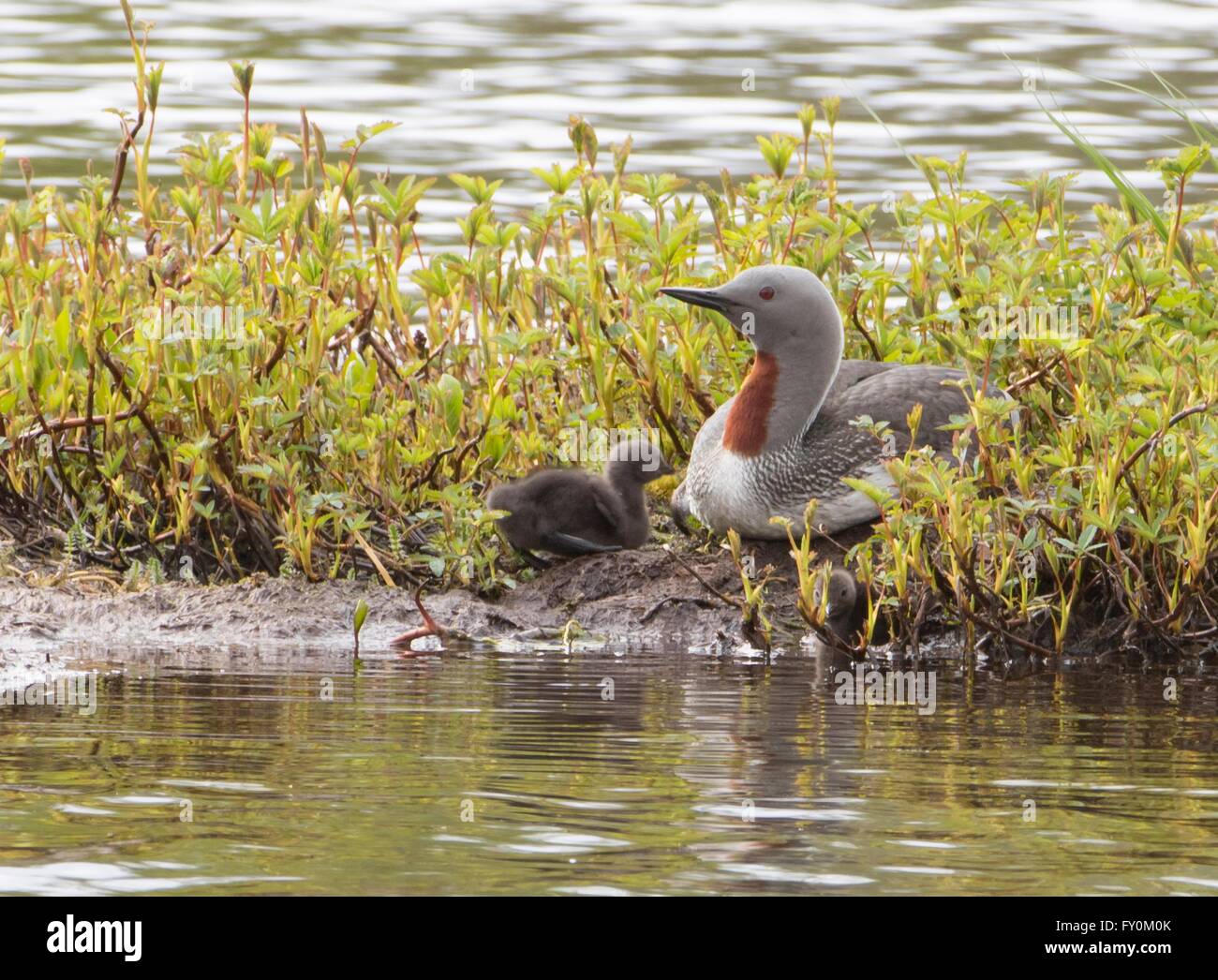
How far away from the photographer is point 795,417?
7.94 metres

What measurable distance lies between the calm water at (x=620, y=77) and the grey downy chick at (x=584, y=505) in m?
6.03

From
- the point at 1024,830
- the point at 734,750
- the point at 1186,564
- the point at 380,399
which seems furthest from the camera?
the point at 380,399

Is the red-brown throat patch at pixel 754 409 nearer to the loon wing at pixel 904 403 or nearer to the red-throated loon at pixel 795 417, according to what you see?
the red-throated loon at pixel 795 417

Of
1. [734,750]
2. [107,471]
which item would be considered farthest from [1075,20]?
[734,750]

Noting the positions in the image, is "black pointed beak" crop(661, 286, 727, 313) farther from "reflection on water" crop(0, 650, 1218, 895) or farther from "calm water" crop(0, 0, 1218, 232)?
"calm water" crop(0, 0, 1218, 232)

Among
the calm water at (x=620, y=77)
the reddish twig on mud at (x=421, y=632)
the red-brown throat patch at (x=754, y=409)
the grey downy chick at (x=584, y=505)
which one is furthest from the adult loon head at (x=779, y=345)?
the calm water at (x=620, y=77)

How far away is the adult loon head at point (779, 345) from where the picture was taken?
786cm

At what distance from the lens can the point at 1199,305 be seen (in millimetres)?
7750

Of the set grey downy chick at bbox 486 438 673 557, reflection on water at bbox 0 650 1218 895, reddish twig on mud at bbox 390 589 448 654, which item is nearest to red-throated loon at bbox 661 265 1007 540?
grey downy chick at bbox 486 438 673 557

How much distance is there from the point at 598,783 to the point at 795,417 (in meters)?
3.11

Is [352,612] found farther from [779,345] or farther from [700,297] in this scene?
[779,345]
